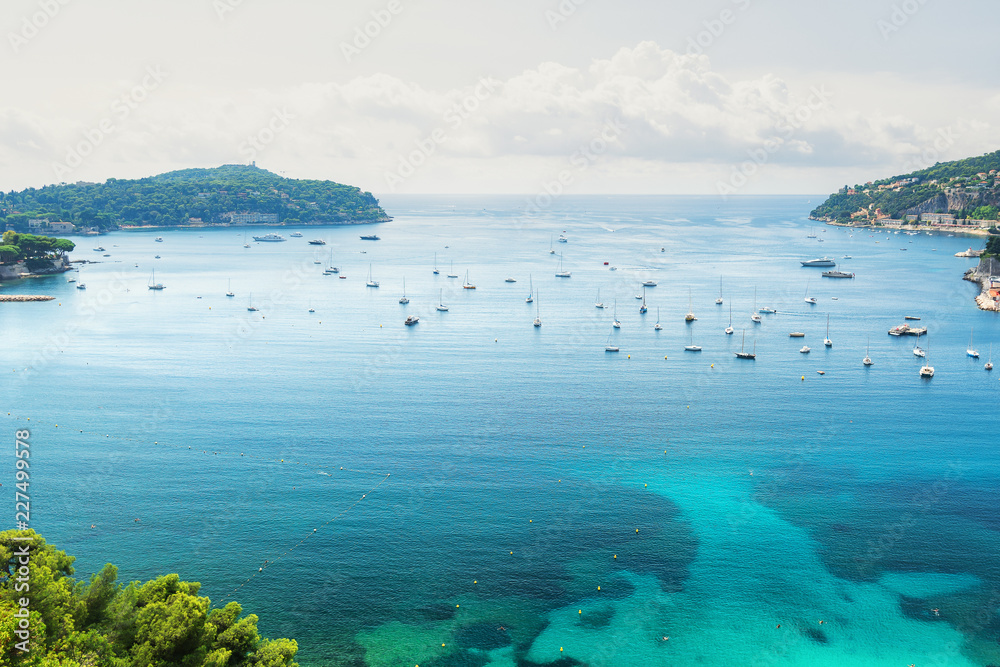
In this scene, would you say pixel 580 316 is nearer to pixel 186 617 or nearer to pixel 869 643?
pixel 869 643

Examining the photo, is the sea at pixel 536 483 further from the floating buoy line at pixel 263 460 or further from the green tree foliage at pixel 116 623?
the green tree foliage at pixel 116 623

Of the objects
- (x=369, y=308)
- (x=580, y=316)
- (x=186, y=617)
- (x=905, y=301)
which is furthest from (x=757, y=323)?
(x=186, y=617)

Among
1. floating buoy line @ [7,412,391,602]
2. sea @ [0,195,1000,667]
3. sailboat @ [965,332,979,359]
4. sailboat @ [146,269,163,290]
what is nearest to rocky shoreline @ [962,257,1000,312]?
sea @ [0,195,1000,667]

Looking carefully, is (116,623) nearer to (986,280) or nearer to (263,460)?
(263,460)

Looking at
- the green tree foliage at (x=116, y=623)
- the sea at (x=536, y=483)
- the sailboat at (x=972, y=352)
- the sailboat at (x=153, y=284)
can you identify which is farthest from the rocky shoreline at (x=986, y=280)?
the sailboat at (x=153, y=284)

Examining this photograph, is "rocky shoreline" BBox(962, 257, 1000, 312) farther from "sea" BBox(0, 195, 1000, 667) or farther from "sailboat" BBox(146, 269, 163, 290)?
"sailboat" BBox(146, 269, 163, 290)

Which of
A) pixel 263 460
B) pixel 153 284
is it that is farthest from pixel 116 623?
pixel 153 284
